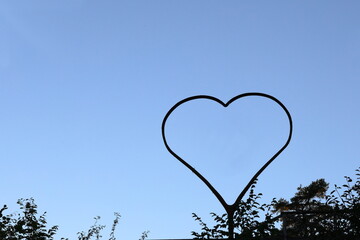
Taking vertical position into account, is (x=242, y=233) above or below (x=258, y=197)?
below

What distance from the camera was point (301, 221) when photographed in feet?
46.6

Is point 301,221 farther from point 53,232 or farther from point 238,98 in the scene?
point 238,98

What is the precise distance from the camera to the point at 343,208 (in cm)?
1403

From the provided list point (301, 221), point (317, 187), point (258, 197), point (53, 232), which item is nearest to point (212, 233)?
point (258, 197)

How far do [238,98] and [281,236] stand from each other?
7883 millimetres

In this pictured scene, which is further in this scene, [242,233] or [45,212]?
[45,212]

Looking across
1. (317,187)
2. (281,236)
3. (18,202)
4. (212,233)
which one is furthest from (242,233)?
(317,187)

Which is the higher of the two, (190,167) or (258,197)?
(258,197)

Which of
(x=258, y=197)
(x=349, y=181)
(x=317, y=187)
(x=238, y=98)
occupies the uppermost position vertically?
(x=317, y=187)

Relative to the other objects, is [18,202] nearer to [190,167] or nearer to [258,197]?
[258,197]

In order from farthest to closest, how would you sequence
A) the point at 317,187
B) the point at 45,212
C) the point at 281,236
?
the point at 317,187 → the point at 45,212 → the point at 281,236

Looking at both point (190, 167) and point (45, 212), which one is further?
point (45, 212)

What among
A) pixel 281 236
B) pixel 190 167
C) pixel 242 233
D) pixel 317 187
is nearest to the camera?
pixel 190 167

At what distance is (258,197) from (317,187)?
2185 centimetres
